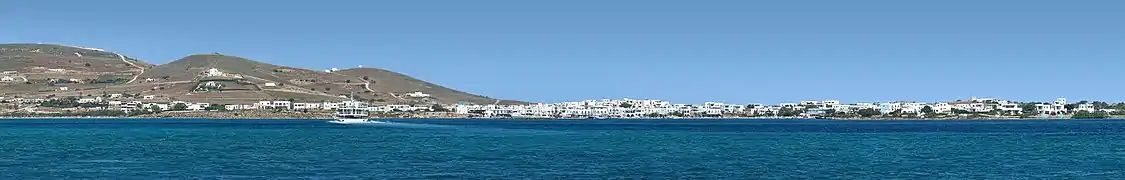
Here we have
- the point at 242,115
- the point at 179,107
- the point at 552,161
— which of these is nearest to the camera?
the point at 552,161

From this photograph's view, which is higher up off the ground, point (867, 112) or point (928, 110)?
point (928, 110)

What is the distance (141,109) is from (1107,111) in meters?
142

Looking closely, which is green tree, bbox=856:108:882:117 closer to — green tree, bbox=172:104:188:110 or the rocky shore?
the rocky shore

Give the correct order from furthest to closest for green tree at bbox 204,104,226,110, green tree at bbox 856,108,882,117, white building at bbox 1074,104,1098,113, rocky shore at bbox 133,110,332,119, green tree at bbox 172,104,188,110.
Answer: green tree at bbox 856,108,882,117 → white building at bbox 1074,104,1098,113 → green tree at bbox 204,104,226,110 → green tree at bbox 172,104,188,110 → rocky shore at bbox 133,110,332,119

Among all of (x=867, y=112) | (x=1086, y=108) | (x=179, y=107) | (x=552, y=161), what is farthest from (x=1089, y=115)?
(x=552, y=161)

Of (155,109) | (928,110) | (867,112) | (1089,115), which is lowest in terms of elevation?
→ (1089,115)

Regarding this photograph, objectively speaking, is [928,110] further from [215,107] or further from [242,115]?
[215,107]

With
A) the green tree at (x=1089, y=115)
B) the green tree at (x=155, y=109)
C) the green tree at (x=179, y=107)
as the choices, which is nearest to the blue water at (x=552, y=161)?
the green tree at (x=155, y=109)

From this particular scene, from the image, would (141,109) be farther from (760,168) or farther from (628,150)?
(760,168)

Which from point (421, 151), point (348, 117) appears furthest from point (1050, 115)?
point (421, 151)

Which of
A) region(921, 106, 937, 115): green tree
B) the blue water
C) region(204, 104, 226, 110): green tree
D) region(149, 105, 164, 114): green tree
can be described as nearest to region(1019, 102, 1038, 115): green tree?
region(921, 106, 937, 115): green tree

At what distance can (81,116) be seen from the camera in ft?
525

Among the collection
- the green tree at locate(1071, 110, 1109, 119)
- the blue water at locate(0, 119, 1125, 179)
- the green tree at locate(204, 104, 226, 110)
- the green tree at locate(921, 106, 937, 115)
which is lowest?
the blue water at locate(0, 119, 1125, 179)

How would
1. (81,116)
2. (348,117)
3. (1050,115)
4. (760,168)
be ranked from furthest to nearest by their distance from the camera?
(1050,115)
(81,116)
(348,117)
(760,168)
